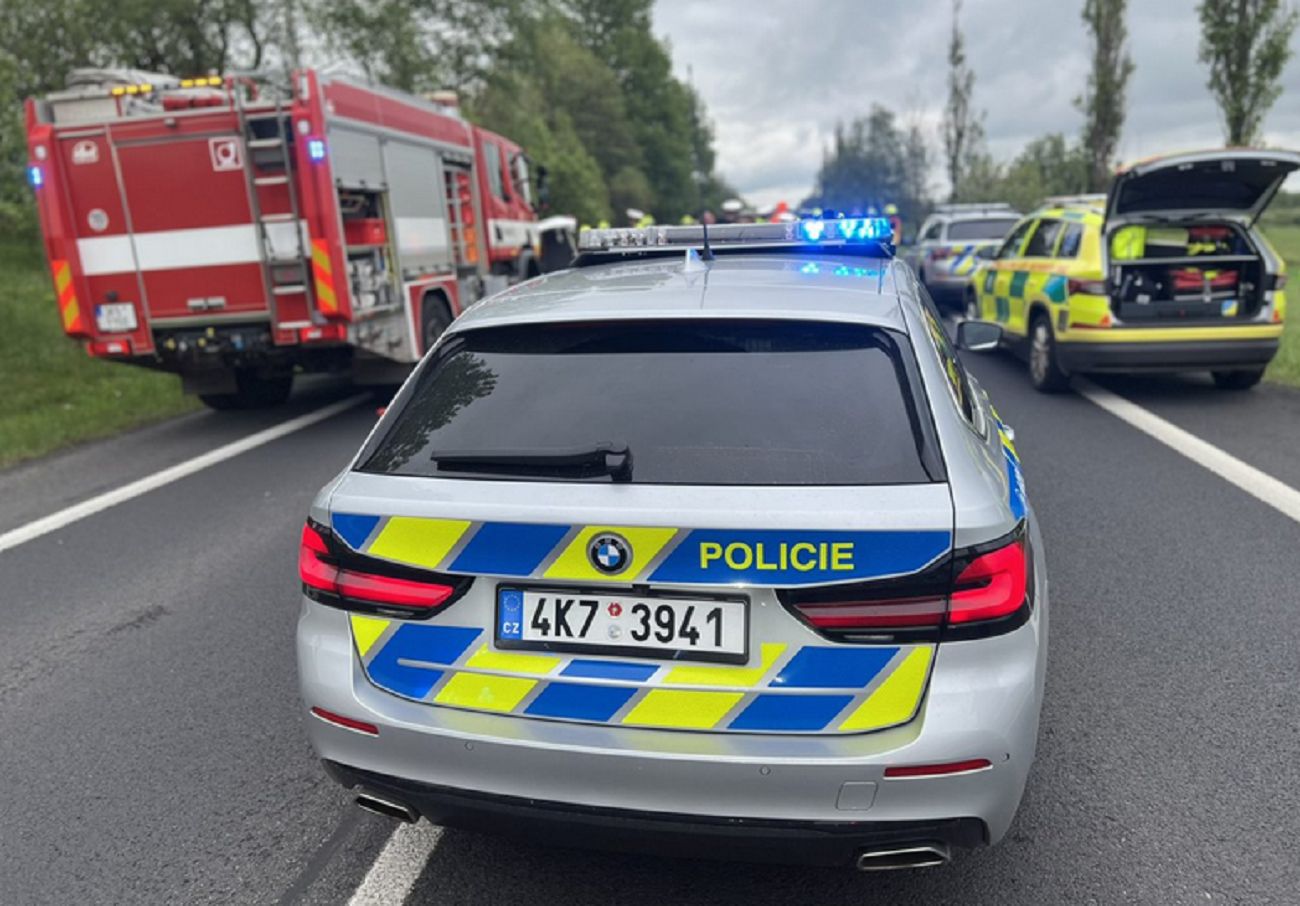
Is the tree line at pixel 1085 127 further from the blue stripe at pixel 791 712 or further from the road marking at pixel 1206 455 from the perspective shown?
the blue stripe at pixel 791 712

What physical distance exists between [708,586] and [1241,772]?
202 cm

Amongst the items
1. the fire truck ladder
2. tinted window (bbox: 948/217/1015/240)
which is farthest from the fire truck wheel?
tinted window (bbox: 948/217/1015/240)

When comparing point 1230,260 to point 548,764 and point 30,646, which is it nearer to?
point 548,764

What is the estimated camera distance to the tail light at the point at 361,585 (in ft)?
7.39

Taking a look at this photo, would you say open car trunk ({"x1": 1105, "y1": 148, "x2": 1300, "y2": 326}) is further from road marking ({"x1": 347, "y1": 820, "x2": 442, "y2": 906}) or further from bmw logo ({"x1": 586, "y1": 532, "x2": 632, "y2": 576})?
road marking ({"x1": 347, "y1": 820, "x2": 442, "y2": 906})

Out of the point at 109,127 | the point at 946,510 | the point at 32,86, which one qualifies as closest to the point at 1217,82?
the point at 109,127

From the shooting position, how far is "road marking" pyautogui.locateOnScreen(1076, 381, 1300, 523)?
5.67m

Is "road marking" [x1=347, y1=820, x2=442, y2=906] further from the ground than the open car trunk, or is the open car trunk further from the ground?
the open car trunk

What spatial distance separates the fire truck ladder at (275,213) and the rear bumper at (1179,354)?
656cm

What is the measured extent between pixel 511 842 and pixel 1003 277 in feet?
30.1

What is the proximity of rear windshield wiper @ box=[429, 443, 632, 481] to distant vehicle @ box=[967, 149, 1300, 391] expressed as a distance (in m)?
7.07

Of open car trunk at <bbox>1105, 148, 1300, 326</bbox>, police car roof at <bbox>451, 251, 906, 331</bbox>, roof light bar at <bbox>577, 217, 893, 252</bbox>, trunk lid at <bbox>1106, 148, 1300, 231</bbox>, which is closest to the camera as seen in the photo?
police car roof at <bbox>451, 251, 906, 331</bbox>

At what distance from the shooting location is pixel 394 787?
2320mm

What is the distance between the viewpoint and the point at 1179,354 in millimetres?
8234
